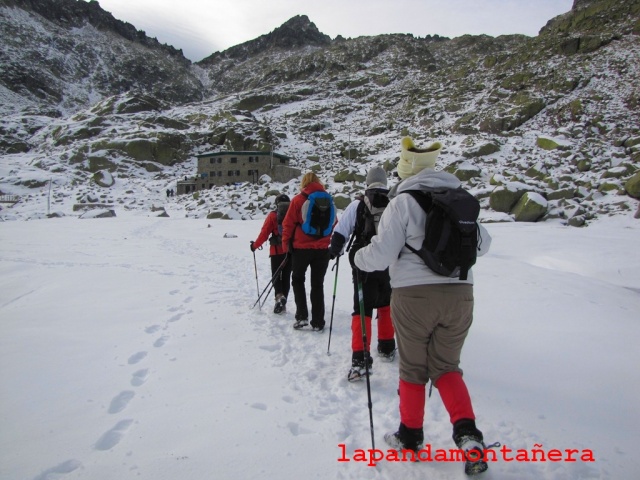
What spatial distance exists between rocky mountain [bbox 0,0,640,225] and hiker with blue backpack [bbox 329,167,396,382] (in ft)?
45.5

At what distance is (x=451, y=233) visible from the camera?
6.66 ft

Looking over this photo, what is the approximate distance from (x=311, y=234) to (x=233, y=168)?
4793 centimetres

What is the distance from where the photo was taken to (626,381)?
3.15 metres

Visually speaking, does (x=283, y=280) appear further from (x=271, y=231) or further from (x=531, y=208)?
(x=531, y=208)

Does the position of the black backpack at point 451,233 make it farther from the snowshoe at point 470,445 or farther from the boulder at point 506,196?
the boulder at point 506,196

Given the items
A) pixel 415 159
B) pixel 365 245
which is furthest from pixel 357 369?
pixel 415 159

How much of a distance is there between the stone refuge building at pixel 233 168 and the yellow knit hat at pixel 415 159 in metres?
45.2

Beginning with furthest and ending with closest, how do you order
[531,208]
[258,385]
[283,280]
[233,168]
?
[233,168]
[531,208]
[283,280]
[258,385]

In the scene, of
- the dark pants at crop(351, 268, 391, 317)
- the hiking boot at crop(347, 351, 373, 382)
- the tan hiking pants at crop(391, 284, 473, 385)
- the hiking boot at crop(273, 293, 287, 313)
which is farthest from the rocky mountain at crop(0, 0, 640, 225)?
the tan hiking pants at crop(391, 284, 473, 385)

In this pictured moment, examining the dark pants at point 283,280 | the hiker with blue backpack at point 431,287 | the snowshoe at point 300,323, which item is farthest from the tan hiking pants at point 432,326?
the dark pants at point 283,280

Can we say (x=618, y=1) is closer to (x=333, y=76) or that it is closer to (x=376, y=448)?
(x=333, y=76)

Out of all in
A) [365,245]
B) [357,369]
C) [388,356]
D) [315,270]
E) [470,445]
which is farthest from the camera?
[315,270]

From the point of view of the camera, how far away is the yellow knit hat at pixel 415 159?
234 centimetres

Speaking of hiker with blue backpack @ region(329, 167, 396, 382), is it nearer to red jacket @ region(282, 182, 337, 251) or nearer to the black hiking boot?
the black hiking boot
